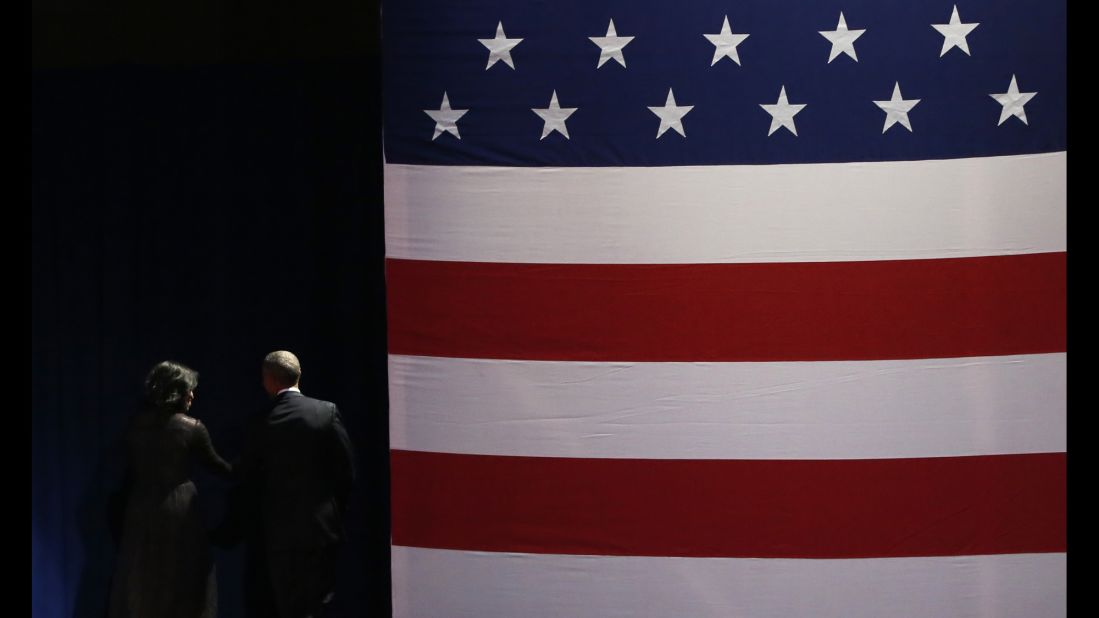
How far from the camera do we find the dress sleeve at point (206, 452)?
3301mm

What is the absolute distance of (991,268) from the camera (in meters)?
3.01

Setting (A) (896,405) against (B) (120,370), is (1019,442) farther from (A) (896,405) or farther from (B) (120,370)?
(B) (120,370)

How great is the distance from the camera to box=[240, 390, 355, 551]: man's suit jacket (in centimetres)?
320

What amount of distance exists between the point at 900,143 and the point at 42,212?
2.91 metres

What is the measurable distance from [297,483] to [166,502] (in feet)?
1.45

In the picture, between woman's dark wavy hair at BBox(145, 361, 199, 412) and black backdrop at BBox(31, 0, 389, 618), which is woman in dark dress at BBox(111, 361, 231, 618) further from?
black backdrop at BBox(31, 0, 389, 618)

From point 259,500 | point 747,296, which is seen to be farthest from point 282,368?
point 747,296

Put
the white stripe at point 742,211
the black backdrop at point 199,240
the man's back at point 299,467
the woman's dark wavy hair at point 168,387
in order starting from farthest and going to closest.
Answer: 1. the black backdrop at point 199,240
2. the woman's dark wavy hair at point 168,387
3. the man's back at point 299,467
4. the white stripe at point 742,211

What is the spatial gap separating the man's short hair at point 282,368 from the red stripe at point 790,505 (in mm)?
697

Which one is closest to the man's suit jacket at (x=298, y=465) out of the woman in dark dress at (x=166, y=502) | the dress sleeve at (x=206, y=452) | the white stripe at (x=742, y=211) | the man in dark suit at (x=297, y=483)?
the man in dark suit at (x=297, y=483)

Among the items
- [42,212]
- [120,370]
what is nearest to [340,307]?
[120,370]

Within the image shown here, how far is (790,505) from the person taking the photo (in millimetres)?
3018

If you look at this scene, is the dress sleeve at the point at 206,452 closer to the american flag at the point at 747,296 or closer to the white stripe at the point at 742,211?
the american flag at the point at 747,296

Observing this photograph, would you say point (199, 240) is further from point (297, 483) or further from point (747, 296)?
point (747, 296)
